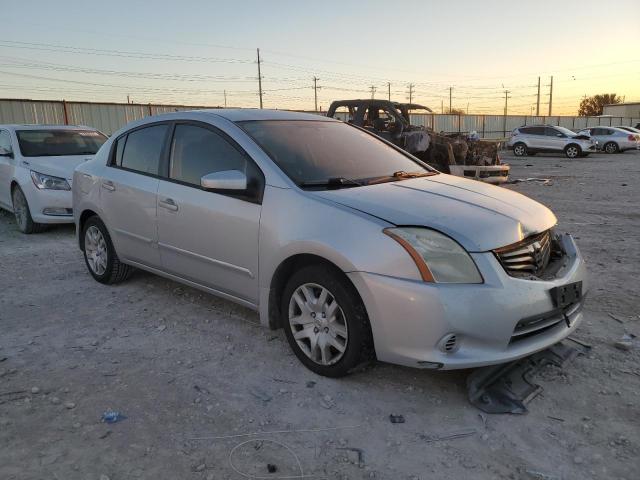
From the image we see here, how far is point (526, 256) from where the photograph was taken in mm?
2902

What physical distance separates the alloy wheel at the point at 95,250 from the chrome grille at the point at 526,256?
365 centimetres

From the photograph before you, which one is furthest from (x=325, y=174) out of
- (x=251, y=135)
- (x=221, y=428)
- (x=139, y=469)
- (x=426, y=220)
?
(x=139, y=469)

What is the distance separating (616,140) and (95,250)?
2948 cm

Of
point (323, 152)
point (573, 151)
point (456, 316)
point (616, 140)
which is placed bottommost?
point (573, 151)

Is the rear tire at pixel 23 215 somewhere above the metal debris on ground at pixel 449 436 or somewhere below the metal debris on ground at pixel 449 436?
above

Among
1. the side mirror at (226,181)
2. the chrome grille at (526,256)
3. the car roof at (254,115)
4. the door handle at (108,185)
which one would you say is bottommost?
the chrome grille at (526,256)

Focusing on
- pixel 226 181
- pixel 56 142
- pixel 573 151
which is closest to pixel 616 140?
pixel 573 151

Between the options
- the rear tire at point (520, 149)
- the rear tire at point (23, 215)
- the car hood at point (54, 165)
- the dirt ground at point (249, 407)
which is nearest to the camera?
the dirt ground at point (249, 407)

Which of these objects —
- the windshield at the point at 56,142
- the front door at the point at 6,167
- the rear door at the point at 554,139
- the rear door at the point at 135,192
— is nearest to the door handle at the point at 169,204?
the rear door at the point at 135,192

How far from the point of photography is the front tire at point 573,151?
24141mm

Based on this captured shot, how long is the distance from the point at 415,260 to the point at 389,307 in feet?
0.93

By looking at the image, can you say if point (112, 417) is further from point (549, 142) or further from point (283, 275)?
point (549, 142)

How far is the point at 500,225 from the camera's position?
2893mm

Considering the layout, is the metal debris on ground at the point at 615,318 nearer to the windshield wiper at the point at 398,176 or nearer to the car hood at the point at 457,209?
the car hood at the point at 457,209
